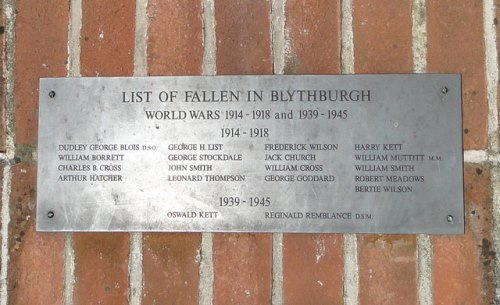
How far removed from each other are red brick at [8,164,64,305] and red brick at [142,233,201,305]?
0.57 feet

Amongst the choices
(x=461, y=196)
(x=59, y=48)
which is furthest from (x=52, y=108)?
(x=461, y=196)

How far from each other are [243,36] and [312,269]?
47 cm

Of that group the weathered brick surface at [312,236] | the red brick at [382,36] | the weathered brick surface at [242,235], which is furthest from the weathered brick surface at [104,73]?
the red brick at [382,36]

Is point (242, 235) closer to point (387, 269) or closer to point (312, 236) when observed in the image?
point (312, 236)

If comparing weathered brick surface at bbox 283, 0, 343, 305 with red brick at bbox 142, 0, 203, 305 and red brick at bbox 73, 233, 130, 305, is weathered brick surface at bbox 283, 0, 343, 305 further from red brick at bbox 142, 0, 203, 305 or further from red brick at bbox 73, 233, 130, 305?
red brick at bbox 73, 233, 130, 305

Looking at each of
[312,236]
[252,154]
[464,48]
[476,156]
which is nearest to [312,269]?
[312,236]

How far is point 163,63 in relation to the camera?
990mm

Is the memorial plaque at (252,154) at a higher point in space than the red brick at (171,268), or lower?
higher

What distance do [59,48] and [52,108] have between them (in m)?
0.12

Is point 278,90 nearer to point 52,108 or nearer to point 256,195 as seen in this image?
point 256,195

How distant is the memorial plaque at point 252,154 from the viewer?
0.94 meters

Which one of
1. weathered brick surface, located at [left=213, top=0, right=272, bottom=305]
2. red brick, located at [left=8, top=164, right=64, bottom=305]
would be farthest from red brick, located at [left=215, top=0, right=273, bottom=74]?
red brick, located at [left=8, top=164, right=64, bottom=305]

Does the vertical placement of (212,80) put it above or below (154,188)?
above

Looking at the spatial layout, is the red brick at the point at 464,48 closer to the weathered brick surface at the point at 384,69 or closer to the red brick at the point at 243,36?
the weathered brick surface at the point at 384,69
